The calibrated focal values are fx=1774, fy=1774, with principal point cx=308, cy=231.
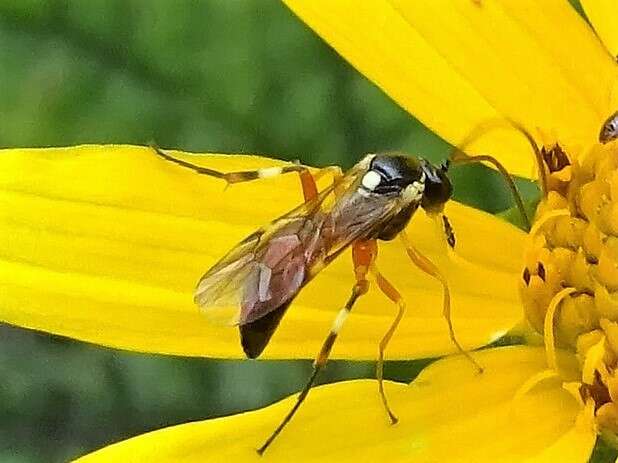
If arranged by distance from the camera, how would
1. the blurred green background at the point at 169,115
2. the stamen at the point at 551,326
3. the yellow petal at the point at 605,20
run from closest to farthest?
the stamen at the point at 551,326 < the yellow petal at the point at 605,20 < the blurred green background at the point at 169,115

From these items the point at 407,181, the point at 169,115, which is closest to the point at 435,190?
the point at 407,181

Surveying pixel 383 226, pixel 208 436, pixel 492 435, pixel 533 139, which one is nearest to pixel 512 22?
pixel 533 139

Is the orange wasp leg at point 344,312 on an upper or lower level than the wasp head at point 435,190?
lower

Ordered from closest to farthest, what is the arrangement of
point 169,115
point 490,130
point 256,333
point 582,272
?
point 256,333 → point 582,272 → point 490,130 → point 169,115

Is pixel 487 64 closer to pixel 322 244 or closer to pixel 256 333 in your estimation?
pixel 322 244

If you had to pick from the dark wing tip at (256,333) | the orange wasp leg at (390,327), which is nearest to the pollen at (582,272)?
the orange wasp leg at (390,327)

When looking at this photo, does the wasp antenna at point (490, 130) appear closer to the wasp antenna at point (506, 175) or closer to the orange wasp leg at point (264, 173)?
the wasp antenna at point (506, 175)

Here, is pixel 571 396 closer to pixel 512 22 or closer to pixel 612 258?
pixel 612 258
